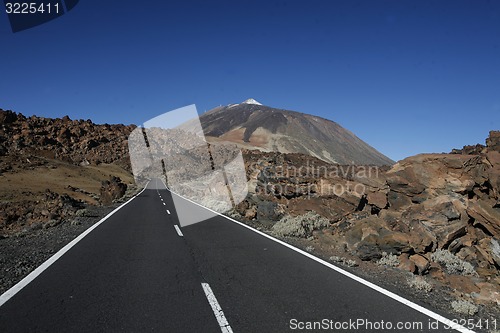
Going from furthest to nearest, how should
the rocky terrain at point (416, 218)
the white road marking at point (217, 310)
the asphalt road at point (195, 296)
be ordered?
the rocky terrain at point (416, 218) → the asphalt road at point (195, 296) → the white road marking at point (217, 310)

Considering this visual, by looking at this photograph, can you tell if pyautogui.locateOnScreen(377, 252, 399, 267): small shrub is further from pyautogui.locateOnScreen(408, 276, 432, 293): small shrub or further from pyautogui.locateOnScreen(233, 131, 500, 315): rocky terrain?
pyautogui.locateOnScreen(408, 276, 432, 293): small shrub

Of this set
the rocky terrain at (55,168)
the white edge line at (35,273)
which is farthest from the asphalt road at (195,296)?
the rocky terrain at (55,168)

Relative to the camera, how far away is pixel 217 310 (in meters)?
4.68

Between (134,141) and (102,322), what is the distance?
111425 millimetres

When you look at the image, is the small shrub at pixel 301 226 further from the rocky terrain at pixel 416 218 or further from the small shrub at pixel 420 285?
the small shrub at pixel 420 285

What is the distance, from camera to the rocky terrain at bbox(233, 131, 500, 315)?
8.14 m

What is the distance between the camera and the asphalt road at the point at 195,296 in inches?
169

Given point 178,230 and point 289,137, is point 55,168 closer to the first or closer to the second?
point 178,230

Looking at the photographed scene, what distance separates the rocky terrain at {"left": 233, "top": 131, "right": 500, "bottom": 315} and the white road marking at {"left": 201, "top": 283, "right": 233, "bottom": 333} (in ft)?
12.6

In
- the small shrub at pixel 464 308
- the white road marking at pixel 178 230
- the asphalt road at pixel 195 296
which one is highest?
the asphalt road at pixel 195 296

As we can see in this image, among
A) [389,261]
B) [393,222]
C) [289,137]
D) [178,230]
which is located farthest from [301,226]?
[289,137]

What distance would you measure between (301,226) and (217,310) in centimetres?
745

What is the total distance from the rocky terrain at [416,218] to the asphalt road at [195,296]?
1815mm

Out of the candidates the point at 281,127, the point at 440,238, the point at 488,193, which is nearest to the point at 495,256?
the point at 440,238
